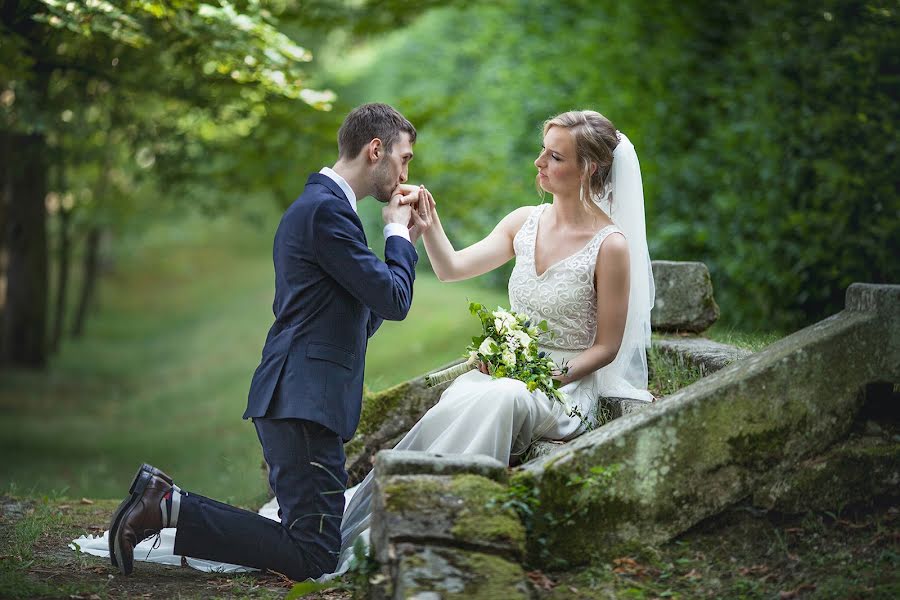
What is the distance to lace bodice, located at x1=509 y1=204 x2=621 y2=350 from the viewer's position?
4914 millimetres

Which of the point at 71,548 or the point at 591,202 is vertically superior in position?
the point at 591,202

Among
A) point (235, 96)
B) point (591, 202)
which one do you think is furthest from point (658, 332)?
point (235, 96)

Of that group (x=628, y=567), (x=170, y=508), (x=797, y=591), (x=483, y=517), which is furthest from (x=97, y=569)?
(x=797, y=591)

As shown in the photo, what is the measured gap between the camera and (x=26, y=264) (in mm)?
12703

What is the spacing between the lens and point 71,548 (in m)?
4.68

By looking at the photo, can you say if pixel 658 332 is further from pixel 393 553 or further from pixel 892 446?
pixel 393 553

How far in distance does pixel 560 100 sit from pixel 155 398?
8.73 m

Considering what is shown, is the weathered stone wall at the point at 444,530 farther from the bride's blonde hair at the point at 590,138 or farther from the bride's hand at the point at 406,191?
the bride's blonde hair at the point at 590,138

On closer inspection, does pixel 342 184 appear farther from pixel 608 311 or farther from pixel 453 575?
pixel 453 575

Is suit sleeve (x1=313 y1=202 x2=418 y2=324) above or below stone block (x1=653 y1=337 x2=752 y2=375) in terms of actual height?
above

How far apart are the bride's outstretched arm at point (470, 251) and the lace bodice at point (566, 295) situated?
273mm

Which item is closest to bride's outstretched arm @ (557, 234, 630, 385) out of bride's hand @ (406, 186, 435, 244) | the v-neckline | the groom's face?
the v-neckline

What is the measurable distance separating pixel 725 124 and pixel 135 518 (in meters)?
7.04

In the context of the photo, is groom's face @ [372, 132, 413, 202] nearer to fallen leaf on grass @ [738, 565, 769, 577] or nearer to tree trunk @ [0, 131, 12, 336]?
fallen leaf on grass @ [738, 565, 769, 577]
